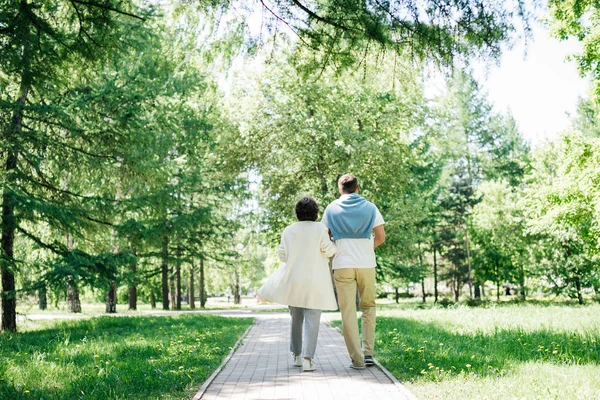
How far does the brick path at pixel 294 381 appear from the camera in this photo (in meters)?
5.43

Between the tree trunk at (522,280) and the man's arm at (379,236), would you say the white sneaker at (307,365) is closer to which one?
the man's arm at (379,236)

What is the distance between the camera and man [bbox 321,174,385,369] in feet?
22.8

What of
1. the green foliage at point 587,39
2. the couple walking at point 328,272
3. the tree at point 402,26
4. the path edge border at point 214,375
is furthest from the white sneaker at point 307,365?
the green foliage at point 587,39

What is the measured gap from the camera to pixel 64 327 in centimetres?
1435

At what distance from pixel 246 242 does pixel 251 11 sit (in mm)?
28442

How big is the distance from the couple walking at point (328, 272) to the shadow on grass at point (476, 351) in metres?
0.70

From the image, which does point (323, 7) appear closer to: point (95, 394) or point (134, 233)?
point (95, 394)

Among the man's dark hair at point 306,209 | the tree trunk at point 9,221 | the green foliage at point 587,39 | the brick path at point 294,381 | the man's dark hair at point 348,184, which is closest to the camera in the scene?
the brick path at point 294,381

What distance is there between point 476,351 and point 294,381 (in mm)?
2923

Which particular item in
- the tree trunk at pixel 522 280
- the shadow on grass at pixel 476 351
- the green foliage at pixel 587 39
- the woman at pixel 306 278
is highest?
the green foliage at pixel 587 39

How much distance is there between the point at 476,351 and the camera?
7.80 metres

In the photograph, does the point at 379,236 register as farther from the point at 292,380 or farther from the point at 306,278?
the point at 292,380

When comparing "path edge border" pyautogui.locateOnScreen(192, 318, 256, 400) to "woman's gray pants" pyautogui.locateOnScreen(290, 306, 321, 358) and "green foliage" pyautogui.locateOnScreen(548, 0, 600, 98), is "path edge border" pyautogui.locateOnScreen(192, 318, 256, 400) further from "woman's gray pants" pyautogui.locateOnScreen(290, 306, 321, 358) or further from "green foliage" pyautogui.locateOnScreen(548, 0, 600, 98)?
"green foliage" pyautogui.locateOnScreen(548, 0, 600, 98)

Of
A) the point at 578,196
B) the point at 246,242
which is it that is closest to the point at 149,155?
the point at 578,196
